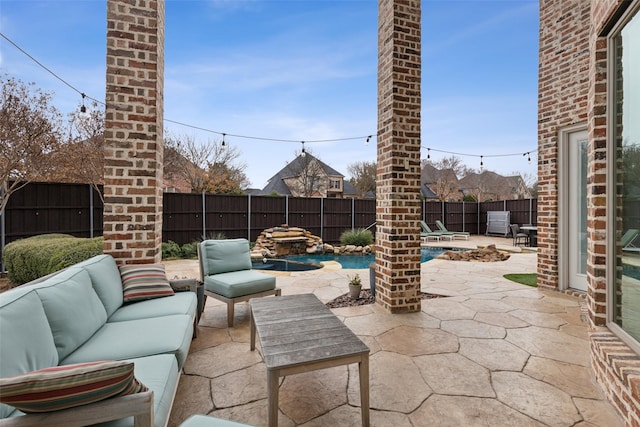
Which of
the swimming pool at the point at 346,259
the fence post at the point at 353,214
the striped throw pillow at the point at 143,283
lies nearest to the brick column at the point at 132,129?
the striped throw pillow at the point at 143,283

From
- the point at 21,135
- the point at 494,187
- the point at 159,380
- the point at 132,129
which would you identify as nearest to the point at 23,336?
the point at 159,380

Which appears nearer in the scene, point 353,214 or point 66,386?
point 66,386

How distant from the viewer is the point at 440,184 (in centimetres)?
2377

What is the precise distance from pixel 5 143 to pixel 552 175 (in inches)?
390

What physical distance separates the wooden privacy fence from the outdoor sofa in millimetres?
6081

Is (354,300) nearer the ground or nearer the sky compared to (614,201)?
nearer the ground

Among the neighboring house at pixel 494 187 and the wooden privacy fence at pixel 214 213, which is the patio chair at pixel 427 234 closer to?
the wooden privacy fence at pixel 214 213

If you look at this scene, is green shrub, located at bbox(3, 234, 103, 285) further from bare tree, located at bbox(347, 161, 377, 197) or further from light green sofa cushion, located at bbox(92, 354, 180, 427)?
bare tree, located at bbox(347, 161, 377, 197)

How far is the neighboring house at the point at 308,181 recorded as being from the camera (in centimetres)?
2095

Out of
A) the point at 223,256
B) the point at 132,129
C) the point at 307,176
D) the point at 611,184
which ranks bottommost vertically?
the point at 223,256

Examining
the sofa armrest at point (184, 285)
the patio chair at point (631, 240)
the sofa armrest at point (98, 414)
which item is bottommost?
the sofa armrest at point (184, 285)

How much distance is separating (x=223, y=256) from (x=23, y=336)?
2504 millimetres

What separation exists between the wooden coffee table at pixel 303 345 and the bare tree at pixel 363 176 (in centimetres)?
1969

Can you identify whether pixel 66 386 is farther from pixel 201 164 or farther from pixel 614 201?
pixel 201 164
